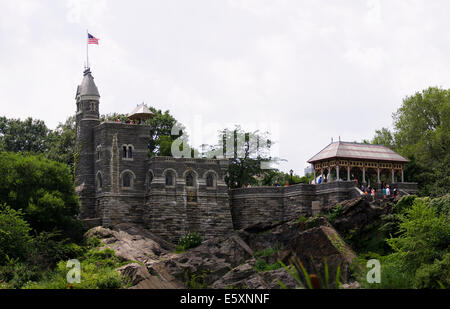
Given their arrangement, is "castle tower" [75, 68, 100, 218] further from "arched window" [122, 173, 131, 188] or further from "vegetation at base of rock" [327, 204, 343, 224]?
"vegetation at base of rock" [327, 204, 343, 224]

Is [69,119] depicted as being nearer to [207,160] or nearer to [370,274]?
[207,160]

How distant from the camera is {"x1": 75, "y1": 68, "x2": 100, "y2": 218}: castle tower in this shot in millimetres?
66000

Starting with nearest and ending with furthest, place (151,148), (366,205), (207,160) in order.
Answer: (366,205)
(207,160)
(151,148)

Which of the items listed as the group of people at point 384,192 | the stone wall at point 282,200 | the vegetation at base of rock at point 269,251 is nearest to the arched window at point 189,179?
the stone wall at point 282,200

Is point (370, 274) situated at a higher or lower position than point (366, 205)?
lower

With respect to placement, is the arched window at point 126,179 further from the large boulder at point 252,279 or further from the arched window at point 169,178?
the large boulder at point 252,279

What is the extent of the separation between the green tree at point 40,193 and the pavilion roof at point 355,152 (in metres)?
21.7

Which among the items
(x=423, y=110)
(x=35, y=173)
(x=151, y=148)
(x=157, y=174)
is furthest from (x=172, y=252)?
(x=423, y=110)

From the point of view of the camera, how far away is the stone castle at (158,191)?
6412 cm

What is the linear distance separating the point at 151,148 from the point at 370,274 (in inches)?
1550

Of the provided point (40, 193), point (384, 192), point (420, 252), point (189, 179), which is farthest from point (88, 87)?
point (420, 252)

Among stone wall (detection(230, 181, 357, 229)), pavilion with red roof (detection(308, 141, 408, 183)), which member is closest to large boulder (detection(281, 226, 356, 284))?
stone wall (detection(230, 181, 357, 229))
